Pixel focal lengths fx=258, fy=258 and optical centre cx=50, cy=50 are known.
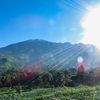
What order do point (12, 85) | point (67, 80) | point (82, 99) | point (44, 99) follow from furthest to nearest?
point (12, 85) < point (67, 80) < point (44, 99) < point (82, 99)

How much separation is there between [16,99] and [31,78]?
3264 inches

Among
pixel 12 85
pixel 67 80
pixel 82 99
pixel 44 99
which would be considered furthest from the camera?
pixel 12 85

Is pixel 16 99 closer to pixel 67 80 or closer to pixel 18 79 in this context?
pixel 67 80

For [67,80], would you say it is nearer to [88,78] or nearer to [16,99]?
[88,78]

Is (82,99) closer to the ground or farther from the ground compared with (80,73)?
closer to the ground

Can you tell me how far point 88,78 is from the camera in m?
104

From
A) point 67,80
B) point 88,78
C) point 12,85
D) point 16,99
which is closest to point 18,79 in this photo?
point 12,85

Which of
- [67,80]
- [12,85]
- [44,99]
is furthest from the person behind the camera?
[12,85]

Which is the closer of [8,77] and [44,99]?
[44,99]

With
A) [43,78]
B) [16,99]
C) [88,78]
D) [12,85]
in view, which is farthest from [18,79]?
[16,99]

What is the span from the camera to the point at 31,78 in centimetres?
11094

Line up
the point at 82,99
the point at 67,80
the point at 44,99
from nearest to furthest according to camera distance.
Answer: the point at 82,99
the point at 44,99
the point at 67,80

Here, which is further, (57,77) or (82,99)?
(57,77)

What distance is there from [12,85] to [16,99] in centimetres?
8141
